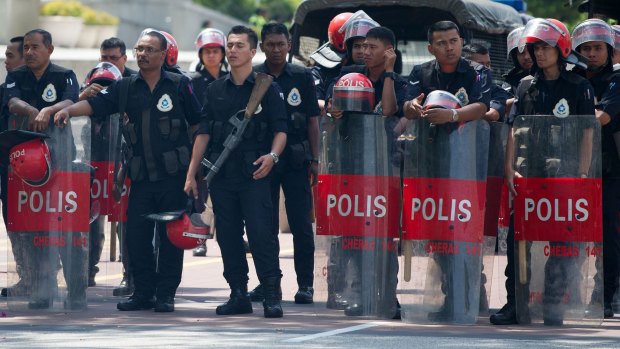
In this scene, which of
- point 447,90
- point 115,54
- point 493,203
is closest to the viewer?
point 447,90

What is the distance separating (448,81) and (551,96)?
0.67 meters

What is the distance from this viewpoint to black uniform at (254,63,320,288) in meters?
11.0

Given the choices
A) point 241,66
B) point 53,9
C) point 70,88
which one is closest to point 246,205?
point 241,66

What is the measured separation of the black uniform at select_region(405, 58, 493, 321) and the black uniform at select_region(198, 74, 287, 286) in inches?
39.4

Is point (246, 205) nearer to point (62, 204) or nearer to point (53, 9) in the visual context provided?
point (62, 204)

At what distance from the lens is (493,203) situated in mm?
10094

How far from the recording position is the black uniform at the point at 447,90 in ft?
31.7

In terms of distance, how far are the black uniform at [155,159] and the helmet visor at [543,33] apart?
2.39 metres

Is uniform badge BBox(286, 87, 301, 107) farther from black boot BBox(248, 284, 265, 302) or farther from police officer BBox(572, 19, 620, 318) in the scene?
police officer BBox(572, 19, 620, 318)

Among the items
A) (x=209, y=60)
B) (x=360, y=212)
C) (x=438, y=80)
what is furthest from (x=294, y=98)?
(x=209, y=60)

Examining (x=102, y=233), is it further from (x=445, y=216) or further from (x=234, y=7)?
(x=234, y=7)

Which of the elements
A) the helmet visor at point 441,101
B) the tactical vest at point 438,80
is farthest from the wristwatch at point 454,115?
the tactical vest at point 438,80

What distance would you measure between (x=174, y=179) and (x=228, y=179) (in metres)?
0.49

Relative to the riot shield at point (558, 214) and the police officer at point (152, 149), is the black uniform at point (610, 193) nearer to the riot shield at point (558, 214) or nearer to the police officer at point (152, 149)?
the riot shield at point (558, 214)
